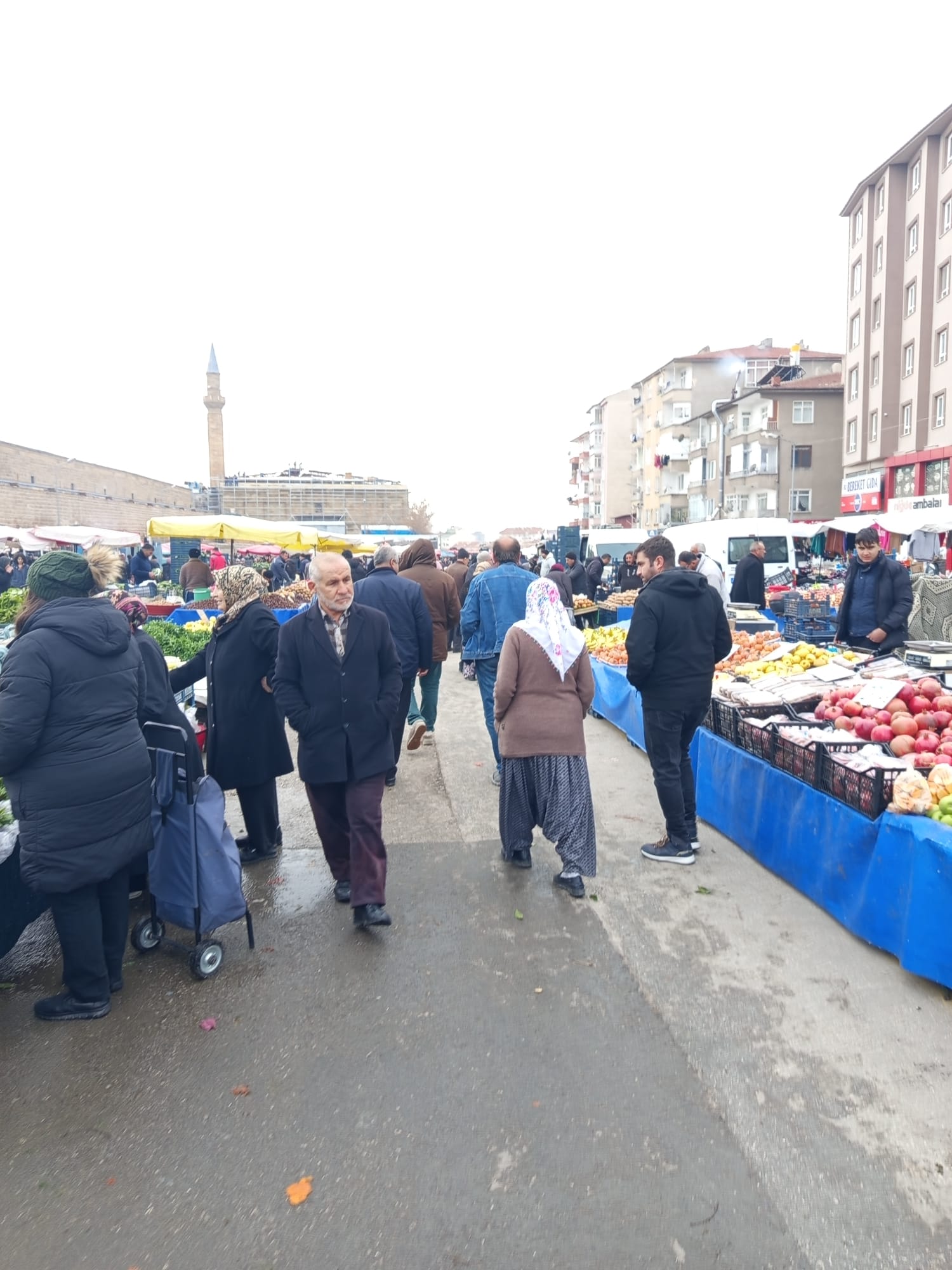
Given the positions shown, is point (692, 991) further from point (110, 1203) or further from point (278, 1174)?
point (110, 1203)

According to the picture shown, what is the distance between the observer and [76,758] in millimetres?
3277

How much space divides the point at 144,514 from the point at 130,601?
56128 millimetres

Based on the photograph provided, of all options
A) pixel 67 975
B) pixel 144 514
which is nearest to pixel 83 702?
pixel 67 975

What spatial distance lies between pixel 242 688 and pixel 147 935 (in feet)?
4.82

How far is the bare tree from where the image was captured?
119 meters

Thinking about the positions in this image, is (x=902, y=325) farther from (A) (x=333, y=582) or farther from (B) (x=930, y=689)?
(A) (x=333, y=582)

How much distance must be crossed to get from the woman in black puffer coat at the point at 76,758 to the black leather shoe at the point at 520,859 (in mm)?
2370

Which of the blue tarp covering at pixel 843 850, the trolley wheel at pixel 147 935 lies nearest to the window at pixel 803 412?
the blue tarp covering at pixel 843 850

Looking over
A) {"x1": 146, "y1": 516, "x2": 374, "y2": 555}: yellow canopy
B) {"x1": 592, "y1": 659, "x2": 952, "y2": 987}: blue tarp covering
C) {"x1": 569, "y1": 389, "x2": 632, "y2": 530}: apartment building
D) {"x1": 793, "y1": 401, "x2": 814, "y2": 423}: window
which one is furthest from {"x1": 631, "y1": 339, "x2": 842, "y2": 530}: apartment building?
{"x1": 592, "y1": 659, "x2": 952, "y2": 987}: blue tarp covering

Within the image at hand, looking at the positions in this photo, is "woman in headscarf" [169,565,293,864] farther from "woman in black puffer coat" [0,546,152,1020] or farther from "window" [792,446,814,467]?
"window" [792,446,814,467]

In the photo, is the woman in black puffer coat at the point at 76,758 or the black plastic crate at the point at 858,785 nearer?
the woman in black puffer coat at the point at 76,758

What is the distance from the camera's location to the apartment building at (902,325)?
103 ft

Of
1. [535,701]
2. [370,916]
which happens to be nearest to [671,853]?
[535,701]

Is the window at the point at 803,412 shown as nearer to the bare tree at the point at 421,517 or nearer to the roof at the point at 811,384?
the roof at the point at 811,384
